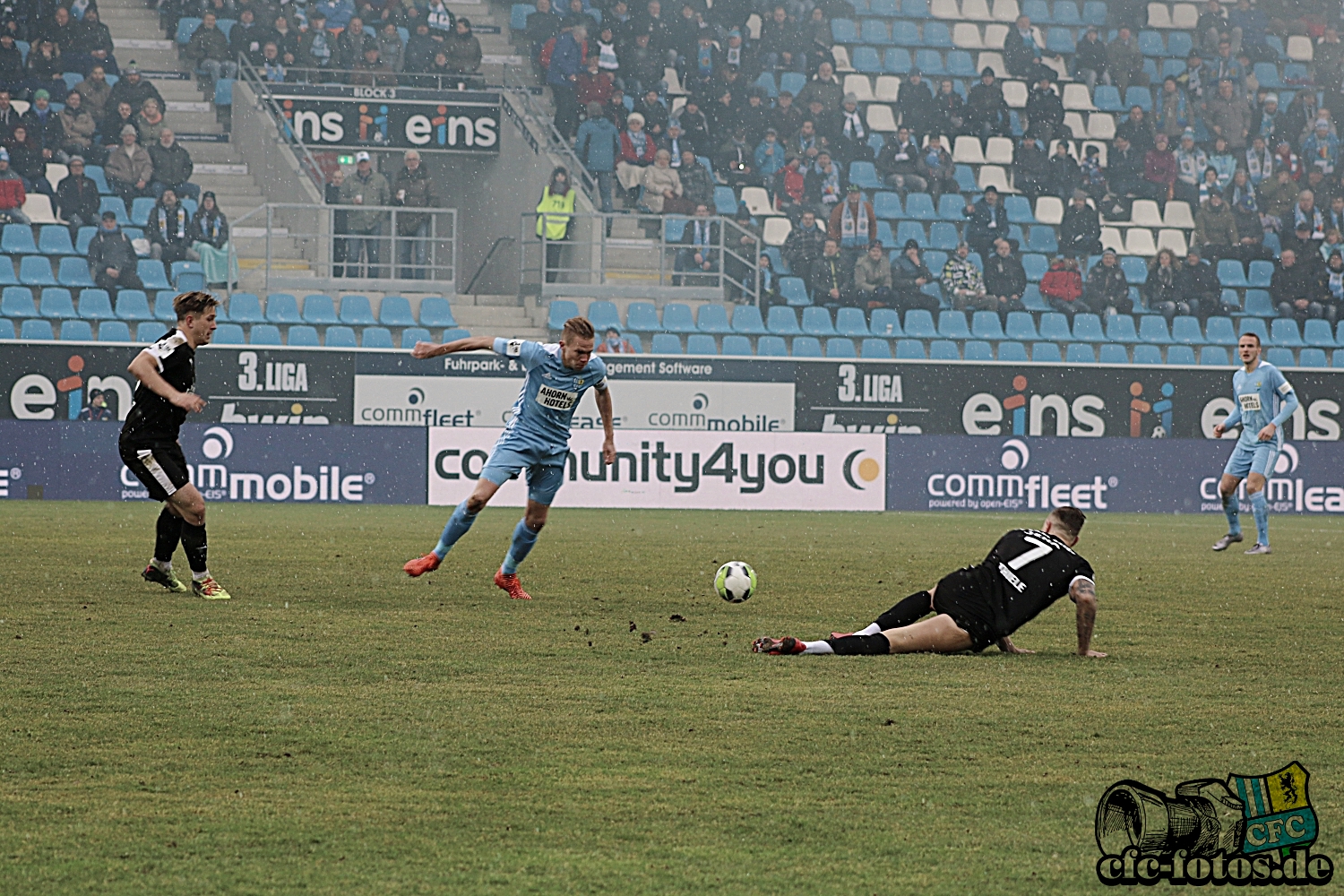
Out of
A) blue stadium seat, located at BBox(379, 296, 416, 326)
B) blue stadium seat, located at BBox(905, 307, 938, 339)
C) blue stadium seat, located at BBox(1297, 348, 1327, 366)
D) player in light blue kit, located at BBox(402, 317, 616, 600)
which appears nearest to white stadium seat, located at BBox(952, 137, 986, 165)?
blue stadium seat, located at BBox(905, 307, 938, 339)

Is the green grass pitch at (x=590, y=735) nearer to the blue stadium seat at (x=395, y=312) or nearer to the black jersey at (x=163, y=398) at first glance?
the black jersey at (x=163, y=398)

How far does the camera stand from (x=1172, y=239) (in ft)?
95.2

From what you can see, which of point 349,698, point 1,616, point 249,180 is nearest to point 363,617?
point 1,616

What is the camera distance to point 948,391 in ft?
75.7

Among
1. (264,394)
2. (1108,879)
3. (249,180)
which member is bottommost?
(1108,879)

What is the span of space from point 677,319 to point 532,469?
15.2 m

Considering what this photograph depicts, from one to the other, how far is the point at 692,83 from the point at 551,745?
24.6 m

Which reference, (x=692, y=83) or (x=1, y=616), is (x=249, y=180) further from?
(x=1, y=616)

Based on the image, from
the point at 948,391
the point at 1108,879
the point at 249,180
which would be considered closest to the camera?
the point at 1108,879

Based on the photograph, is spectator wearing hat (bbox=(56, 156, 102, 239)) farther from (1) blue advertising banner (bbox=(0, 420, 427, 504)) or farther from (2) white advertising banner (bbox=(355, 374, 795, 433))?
(2) white advertising banner (bbox=(355, 374, 795, 433))

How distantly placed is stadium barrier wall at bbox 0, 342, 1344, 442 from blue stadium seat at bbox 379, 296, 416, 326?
1940 mm

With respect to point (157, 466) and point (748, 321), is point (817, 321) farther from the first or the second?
point (157, 466)

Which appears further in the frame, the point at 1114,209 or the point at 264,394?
the point at 1114,209

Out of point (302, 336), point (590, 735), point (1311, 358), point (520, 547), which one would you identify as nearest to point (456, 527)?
point (520, 547)
